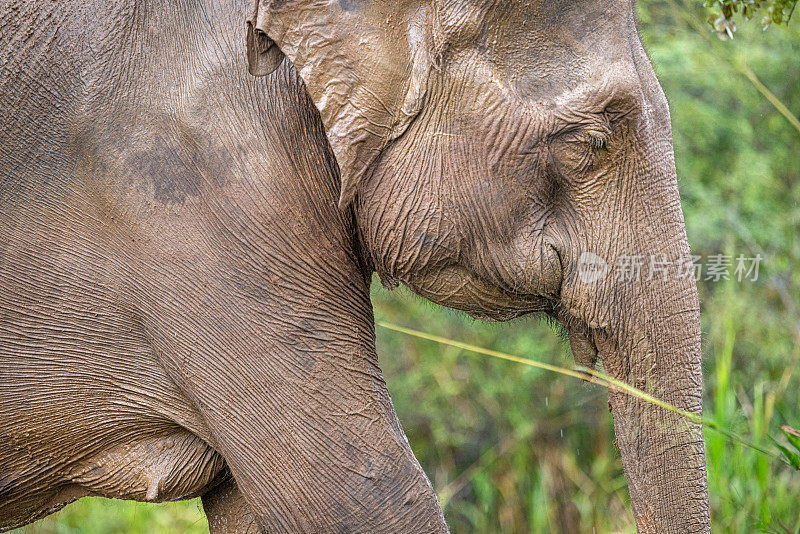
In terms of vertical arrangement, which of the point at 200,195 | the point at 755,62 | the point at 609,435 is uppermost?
the point at 200,195

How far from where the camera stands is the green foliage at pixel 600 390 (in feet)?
13.0

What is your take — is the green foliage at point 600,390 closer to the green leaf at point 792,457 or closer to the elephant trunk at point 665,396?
the green leaf at point 792,457

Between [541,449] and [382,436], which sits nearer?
[382,436]

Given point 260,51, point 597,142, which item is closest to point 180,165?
point 260,51

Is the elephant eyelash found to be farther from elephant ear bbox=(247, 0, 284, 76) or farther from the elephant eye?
elephant ear bbox=(247, 0, 284, 76)

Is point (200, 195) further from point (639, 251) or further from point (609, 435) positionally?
point (609, 435)

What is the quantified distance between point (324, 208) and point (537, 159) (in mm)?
388

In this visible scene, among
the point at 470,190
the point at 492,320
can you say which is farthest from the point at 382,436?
the point at 470,190

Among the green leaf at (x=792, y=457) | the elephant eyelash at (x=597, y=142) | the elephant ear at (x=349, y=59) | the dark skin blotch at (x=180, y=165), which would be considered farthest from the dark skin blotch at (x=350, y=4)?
the green leaf at (x=792, y=457)

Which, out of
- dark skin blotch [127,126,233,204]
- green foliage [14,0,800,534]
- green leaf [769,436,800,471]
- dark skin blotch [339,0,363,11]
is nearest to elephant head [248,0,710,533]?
dark skin blotch [339,0,363,11]

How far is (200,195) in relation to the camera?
164 centimetres

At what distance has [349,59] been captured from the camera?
5.19 feet

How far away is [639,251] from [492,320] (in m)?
0.35

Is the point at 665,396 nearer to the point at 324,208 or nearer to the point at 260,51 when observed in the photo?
the point at 324,208
